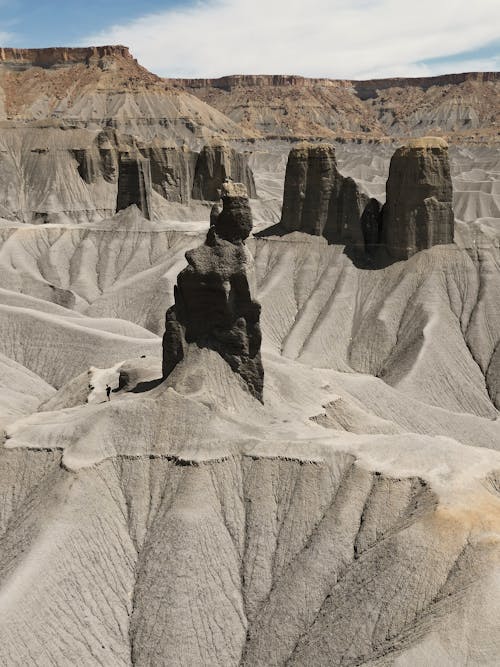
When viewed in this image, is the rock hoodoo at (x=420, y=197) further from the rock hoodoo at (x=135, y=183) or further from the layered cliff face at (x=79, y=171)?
the layered cliff face at (x=79, y=171)

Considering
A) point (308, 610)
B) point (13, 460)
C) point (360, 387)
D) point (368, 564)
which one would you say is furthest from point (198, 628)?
point (360, 387)

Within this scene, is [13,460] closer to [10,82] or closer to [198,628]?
[198,628]

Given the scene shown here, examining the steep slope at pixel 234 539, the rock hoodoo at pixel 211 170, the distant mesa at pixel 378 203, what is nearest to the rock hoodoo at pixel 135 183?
the rock hoodoo at pixel 211 170

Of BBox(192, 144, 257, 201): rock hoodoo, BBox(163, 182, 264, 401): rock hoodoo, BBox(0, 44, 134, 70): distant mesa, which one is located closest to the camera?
BBox(163, 182, 264, 401): rock hoodoo

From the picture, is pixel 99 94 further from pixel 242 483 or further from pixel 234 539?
pixel 234 539

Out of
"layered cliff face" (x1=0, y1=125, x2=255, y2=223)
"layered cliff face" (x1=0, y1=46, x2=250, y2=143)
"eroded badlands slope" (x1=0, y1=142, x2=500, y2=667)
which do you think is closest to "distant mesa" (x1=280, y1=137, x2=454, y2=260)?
"eroded badlands slope" (x1=0, y1=142, x2=500, y2=667)

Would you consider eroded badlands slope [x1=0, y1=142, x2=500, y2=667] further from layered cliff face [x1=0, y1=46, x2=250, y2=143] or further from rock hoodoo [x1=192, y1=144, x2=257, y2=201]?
layered cliff face [x1=0, y1=46, x2=250, y2=143]
